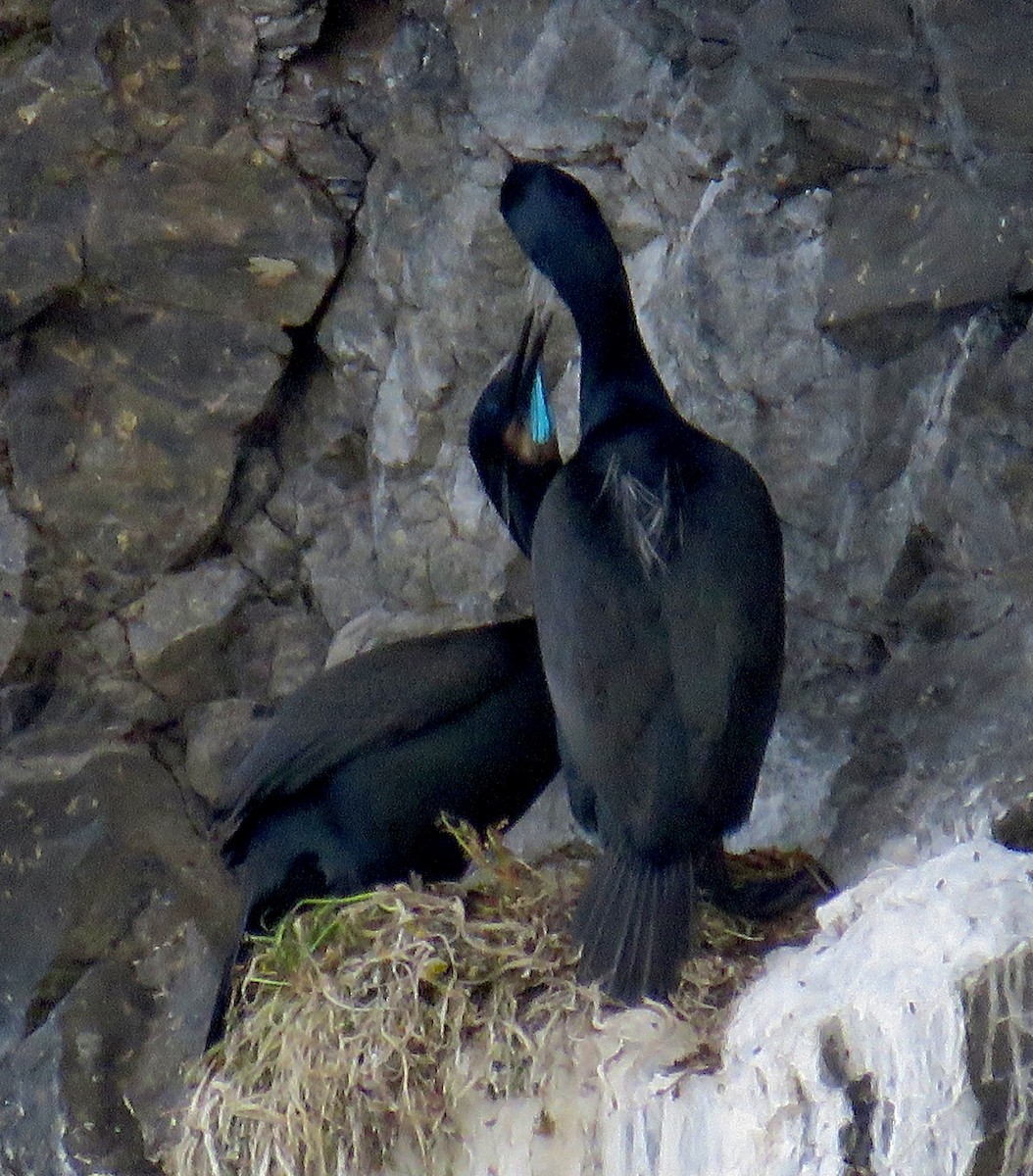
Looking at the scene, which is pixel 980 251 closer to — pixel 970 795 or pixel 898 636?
pixel 898 636

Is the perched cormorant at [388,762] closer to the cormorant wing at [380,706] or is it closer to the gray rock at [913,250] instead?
the cormorant wing at [380,706]

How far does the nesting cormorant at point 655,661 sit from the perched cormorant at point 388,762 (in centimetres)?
29

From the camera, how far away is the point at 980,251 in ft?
9.77

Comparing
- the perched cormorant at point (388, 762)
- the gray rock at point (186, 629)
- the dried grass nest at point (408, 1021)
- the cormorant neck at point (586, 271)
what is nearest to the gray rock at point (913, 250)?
the cormorant neck at point (586, 271)

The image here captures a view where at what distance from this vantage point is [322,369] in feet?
12.6

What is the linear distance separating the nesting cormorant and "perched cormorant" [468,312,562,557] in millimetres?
313

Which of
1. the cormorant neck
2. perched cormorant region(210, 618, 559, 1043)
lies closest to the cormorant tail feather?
perched cormorant region(210, 618, 559, 1043)

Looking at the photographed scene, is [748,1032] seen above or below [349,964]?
above

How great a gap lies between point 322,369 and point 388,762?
3.32 ft

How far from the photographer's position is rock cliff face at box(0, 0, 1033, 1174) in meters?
3.15

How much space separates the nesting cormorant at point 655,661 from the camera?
2.62 metres

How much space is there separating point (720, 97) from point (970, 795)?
124 centimetres

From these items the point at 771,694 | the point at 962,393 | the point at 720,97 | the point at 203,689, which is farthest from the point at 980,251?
the point at 203,689

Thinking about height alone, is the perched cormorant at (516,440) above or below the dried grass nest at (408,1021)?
above
